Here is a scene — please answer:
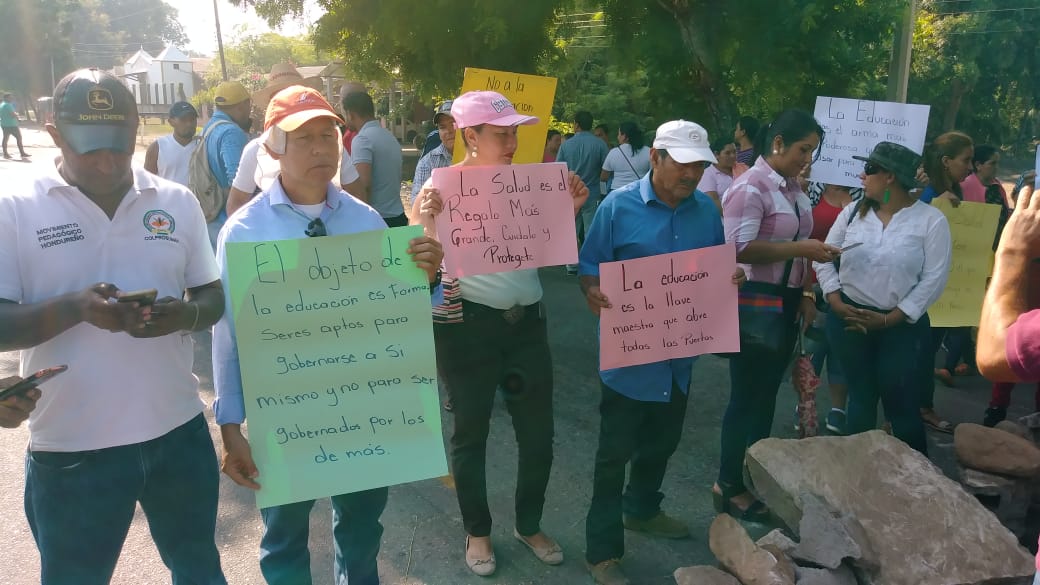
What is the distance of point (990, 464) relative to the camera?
12.2ft

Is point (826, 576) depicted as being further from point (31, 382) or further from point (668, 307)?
point (31, 382)

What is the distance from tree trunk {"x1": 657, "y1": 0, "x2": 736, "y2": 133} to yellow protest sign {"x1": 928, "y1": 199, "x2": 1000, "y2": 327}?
357 centimetres

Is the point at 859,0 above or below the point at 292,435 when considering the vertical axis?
above

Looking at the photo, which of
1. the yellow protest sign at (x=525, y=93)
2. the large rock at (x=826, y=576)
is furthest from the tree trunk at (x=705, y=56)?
the large rock at (x=826, y=576)

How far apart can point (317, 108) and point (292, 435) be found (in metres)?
1.02

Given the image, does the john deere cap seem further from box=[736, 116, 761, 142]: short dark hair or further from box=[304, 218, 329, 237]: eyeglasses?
box=[736, 116, 761, 142]: short dark hair

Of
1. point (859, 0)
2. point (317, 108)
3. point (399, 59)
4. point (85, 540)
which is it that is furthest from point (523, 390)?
point (399, 59)

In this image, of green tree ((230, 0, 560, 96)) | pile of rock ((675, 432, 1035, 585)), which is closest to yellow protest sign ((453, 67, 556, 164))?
pile of rock ((675, 432, 1035, 585))

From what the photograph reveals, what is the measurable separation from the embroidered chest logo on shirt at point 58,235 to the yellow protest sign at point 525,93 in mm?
2687

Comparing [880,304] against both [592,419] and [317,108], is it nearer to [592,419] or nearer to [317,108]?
[592,419]

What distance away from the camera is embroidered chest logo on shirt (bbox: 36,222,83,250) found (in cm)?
200

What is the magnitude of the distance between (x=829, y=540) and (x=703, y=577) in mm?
540

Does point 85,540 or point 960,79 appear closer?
point 85,540

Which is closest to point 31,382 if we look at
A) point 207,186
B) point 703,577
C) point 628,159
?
point 703,577
